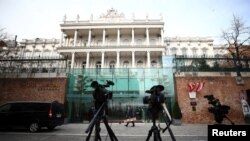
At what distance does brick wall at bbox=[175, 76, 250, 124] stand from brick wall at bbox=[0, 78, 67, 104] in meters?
11.0

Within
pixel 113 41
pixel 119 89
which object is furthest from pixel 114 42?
pixel 119 89

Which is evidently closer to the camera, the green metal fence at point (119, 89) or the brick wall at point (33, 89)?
the brick wall at point (33, 89)

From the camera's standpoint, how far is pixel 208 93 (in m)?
15.2

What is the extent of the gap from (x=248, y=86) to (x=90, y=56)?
94.3 ft

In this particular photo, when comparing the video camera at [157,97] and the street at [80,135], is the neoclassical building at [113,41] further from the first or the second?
the video camera at [157,97]

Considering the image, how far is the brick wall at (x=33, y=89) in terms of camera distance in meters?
16.3

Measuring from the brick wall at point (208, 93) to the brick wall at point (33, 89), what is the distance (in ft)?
36.0

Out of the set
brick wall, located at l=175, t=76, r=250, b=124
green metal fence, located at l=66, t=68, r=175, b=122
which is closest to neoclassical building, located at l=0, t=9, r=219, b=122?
green metal fence, located at l=66, t=68, r=175, b=122

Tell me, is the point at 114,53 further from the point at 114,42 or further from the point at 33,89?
the point at 33,89

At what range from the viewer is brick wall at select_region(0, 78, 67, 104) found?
1627 centimetres

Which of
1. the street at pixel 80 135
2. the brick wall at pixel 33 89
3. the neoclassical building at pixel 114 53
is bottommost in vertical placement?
the street at pixel 80 135

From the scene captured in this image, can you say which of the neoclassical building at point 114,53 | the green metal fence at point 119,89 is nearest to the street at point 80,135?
the green metal fence at point 119,89

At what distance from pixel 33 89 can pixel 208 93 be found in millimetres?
15730

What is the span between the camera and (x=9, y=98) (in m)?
16.2
